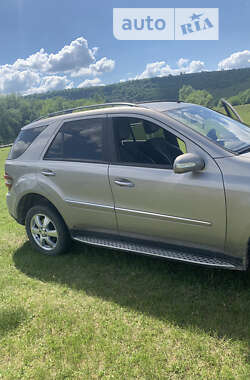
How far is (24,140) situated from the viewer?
4.48 meters

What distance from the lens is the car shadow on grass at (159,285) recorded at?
287cm

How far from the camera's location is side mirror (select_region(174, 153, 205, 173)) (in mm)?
2809

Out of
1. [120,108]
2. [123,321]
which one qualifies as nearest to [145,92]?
[120,108]

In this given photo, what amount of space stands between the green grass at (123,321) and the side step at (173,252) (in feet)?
1.32

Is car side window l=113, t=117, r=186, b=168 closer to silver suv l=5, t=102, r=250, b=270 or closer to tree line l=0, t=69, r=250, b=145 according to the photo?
silver suv l=5, t=102, r=250, b=270

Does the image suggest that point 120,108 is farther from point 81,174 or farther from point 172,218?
point 172,218

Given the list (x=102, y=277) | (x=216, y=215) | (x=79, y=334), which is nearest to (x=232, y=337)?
(x=216, y=215)

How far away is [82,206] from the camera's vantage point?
12.5ft

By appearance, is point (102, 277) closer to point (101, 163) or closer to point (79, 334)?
point (79, 334)

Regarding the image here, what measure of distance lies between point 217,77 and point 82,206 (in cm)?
12527

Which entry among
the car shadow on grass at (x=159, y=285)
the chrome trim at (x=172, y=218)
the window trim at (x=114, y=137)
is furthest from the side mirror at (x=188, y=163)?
the car shadow on grass at (x=159, y=285)

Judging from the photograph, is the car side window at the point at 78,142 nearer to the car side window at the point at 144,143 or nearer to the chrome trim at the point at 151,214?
the car side window at the point at 144,143

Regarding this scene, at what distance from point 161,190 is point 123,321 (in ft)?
4.20

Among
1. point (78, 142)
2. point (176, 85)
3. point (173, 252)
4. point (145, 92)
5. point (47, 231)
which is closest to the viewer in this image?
point (173, 252)
